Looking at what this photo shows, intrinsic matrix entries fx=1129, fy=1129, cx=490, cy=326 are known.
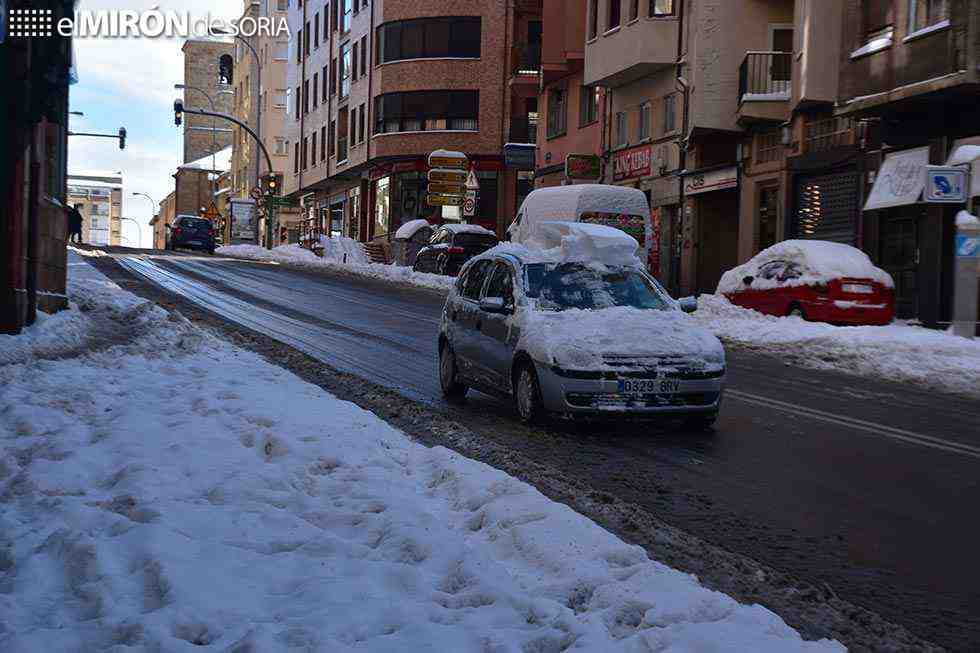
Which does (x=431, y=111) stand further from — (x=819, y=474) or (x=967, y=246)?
(x=819, y=474)

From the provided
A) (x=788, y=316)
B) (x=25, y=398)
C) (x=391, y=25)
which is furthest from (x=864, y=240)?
(x=391, y=25)

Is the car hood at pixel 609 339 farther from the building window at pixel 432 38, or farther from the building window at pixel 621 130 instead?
the building window at pixel 432 38

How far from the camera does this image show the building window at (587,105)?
40.4 m

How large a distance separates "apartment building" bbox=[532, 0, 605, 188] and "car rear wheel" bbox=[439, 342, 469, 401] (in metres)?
28.8

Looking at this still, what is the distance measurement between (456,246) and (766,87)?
980 centimetres

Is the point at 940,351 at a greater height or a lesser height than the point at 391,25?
lesser

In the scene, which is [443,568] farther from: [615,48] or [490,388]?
[615,48]

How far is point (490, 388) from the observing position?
10305mm

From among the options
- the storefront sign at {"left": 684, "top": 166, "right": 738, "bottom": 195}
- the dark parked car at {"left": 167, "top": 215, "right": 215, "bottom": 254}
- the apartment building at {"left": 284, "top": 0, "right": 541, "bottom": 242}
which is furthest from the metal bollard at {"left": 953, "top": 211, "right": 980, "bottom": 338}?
the dark parked car at {"left": 167, "top": 215, "right": 215, "bottom": 254}

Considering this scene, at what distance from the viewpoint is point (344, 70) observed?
63.7 metres

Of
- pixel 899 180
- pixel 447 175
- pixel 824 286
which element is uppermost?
pixel 447 175

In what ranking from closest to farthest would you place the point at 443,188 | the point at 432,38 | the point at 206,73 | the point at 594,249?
the point at 594,249, the point at 443,188, the point at 432,38, the point at 206,73

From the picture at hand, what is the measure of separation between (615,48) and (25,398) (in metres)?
28.8

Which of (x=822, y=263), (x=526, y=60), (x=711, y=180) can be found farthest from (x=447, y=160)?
(x=822, y=263)
